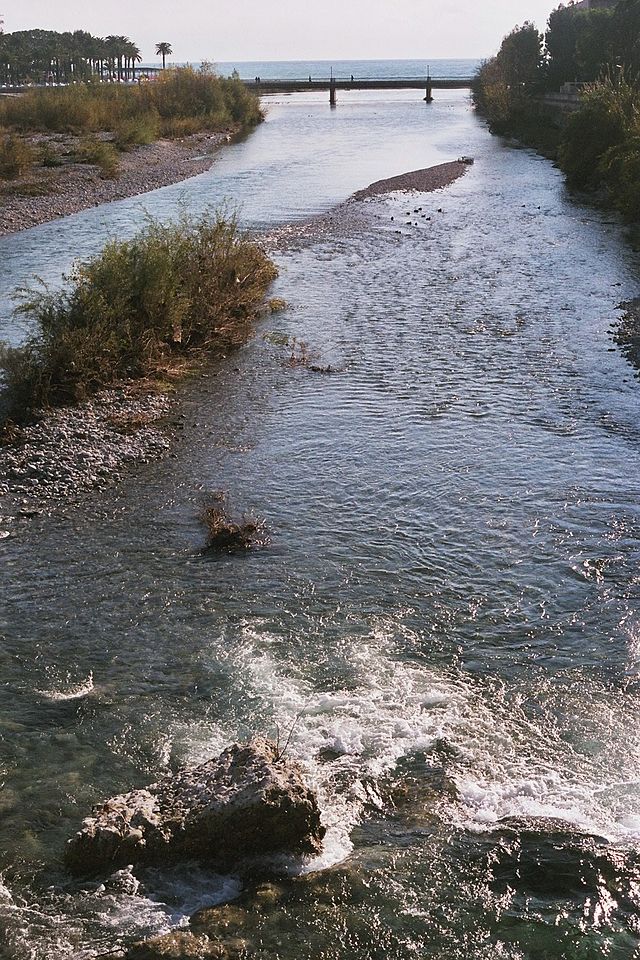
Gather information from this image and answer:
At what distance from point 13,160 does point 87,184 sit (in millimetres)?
3180

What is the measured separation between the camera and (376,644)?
9.52 metres

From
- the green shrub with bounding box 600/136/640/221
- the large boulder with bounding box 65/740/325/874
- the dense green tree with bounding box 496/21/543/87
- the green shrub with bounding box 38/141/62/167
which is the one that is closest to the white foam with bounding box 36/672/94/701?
the large boulder with bounding box 65/740/325/874

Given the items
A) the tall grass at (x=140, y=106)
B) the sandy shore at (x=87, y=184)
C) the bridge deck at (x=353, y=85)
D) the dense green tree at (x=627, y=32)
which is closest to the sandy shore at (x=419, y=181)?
the sandy shore at (x=87, y=184)

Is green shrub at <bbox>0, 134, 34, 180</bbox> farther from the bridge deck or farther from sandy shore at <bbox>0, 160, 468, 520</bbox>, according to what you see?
the bridge deck

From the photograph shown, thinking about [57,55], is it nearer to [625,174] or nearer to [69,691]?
[625,174]

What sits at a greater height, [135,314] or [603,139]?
[603,139]

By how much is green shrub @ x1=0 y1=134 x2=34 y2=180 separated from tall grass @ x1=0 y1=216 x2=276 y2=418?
19.7 meters

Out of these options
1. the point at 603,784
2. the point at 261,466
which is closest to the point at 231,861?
the point at 603,784

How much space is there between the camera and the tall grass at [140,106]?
5584 cm

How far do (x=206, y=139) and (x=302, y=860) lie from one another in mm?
64769

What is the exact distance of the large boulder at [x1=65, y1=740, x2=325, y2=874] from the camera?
659cm

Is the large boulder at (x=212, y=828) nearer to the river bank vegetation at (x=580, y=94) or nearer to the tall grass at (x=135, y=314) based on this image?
the tall grass at (x=135, y=314)

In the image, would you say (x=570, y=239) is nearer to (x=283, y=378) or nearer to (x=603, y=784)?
(x=283, y=378)

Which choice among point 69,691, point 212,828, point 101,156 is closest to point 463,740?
point 212,828
